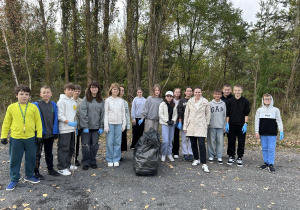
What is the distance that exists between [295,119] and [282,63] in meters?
3.98

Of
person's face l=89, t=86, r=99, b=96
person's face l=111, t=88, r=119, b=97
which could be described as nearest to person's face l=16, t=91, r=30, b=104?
person's face l=89, t=86, r=99, b=96

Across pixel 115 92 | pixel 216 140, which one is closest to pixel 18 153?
pixel 115 92

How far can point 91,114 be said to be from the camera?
4.65 meters

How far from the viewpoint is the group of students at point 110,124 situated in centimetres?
372

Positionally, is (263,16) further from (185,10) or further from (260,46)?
(260,46)

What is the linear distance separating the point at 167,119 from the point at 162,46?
6.45 metres

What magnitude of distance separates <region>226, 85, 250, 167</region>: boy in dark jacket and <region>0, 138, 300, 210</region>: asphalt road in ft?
1.83

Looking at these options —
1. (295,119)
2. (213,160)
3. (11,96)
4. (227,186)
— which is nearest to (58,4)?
(11,96)

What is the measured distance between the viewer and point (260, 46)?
36.3 feet

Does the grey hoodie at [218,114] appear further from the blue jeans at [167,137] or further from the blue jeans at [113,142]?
the blue jeans at [113,142]

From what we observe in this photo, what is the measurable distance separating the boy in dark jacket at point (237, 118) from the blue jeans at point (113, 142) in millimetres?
2730

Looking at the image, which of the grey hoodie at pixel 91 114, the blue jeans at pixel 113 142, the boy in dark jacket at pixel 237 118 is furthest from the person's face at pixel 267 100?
the grey hoodie at pixel 91 114

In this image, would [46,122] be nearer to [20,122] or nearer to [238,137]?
[20,122]

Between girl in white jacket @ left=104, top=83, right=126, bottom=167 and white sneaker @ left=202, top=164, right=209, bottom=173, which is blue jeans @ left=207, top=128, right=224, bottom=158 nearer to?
white sneaker @ left=202, top=164, right=209, bottom=173
